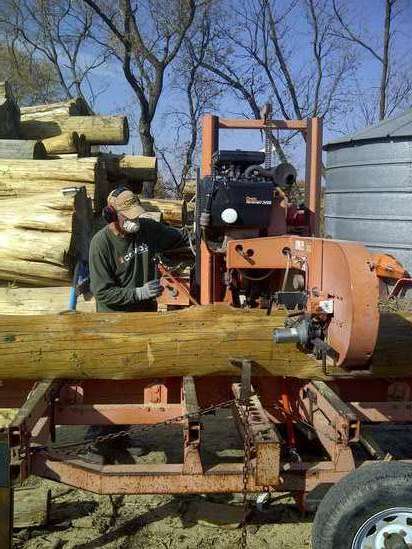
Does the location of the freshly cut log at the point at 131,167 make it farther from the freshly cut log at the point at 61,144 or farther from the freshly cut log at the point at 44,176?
the freshly cut log at the point at 44,176

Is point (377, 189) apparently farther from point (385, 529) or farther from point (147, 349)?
point (385, 529)

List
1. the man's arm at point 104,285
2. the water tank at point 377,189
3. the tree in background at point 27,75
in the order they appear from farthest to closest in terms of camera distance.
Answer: the tree in background at point 27,75 → the water tank at point 377,189 → the man's arm at point 104,285

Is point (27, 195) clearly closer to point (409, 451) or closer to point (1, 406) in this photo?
point (1, 406)

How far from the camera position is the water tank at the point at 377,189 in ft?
32.0

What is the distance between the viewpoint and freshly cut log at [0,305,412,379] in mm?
3746

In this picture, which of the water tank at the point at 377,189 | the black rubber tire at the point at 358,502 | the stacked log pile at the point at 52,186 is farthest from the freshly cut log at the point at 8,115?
the black rubber tire at the point at 358,502

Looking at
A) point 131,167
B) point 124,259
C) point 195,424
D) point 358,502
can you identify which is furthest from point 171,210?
point 358,502

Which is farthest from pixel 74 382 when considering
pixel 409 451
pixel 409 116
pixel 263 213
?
pixel 409 116

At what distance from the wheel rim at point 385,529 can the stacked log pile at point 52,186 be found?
4.76m

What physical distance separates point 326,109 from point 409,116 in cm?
1430

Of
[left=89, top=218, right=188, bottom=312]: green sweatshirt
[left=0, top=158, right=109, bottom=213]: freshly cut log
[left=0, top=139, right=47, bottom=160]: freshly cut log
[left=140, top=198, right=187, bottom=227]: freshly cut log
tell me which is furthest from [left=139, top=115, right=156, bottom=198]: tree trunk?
[left=89, top=218, right=188, bottom=312]: green sweatshirt

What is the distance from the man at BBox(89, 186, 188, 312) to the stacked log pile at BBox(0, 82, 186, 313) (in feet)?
5.69

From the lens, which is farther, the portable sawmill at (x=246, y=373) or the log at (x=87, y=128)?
the log at (x=87, y=128)

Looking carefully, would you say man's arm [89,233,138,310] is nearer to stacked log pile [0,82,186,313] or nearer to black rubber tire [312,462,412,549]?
stacked log pile [0,82,186,313]
